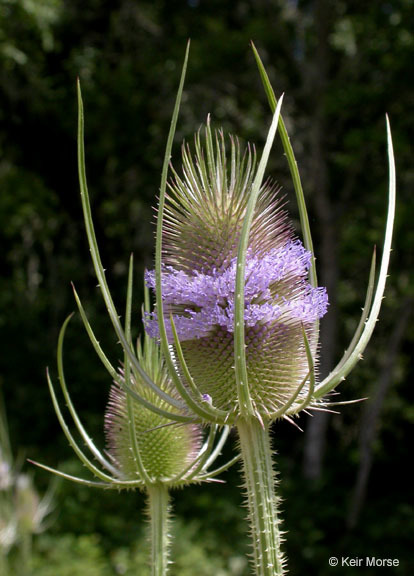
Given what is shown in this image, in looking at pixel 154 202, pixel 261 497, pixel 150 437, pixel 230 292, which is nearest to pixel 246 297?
pixel 230 292

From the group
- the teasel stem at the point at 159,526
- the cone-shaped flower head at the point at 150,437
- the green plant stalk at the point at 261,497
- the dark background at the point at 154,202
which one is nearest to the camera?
the green plant stalk at the point at 261,497

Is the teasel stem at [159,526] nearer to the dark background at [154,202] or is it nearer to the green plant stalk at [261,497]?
the green plant stalk at [261,497]

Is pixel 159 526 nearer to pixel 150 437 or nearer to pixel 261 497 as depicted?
pixel 150 437

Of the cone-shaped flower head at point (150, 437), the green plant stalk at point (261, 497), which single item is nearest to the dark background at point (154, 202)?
the cone-shaped flower head at point (150, 437)

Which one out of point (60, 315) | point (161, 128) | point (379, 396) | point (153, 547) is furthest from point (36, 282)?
point (153, 547)

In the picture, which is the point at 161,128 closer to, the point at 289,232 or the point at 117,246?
the point at 117,246

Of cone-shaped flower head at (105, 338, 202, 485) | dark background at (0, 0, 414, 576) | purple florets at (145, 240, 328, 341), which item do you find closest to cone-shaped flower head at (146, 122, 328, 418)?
purple florets at (145, 240, 328, 341)

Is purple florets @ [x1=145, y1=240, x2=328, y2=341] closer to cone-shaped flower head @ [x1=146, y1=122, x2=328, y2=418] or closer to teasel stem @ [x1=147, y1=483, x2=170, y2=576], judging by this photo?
cone-shaped flower head @ [x1=146, y1=122, x2=328, y2=418]
